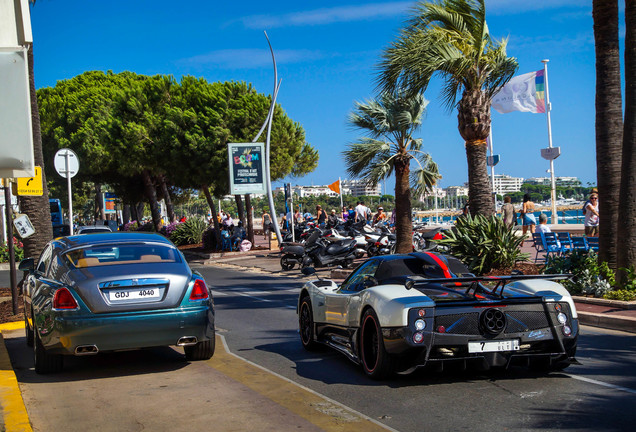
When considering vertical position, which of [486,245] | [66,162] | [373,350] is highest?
[66,162]

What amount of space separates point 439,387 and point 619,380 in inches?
68.8

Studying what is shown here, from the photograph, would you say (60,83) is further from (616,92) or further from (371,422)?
(371,422)

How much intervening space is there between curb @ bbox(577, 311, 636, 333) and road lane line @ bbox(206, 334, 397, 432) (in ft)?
17.7

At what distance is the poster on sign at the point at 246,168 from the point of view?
31322 millimetres

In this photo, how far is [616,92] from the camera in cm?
1270

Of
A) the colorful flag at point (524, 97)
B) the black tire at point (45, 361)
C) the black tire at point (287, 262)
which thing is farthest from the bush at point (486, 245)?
the colorful flag at point (524, 97)

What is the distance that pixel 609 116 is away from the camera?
500 inches

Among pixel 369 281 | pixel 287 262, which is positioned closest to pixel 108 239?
pixel 369 281

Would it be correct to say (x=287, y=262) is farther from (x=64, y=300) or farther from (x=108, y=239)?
(x=64, y=300)

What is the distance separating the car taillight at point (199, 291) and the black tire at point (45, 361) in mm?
1615

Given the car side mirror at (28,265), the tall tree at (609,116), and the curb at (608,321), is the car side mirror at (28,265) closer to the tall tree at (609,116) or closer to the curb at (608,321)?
the curb at (608,321)

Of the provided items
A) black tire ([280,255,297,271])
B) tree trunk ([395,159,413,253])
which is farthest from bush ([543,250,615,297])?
A: black tire ([280,255,297,271])

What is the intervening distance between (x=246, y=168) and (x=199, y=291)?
2407 centimetres

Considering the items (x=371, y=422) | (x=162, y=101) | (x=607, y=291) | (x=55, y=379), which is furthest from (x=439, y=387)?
(x=162, y=101)
